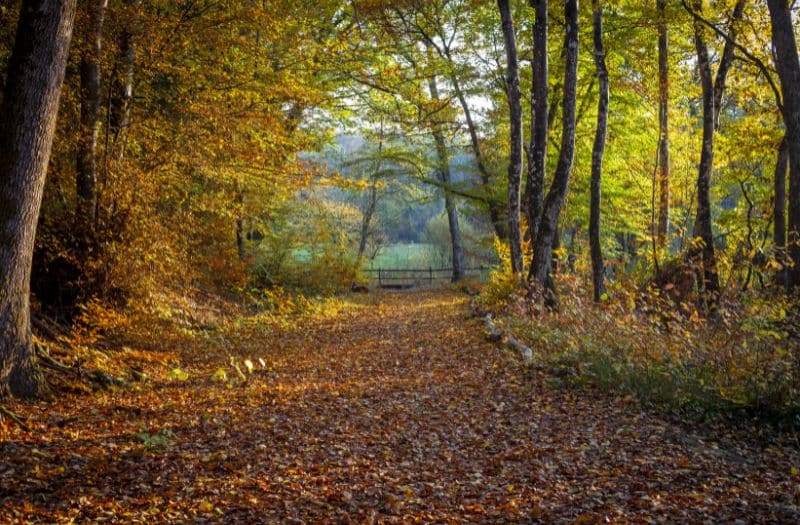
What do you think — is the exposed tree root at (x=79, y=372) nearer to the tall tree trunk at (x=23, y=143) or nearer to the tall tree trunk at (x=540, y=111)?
the tall tree trunk at (x=23, y=143)

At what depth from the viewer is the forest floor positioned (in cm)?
416

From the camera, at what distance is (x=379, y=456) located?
5414mm

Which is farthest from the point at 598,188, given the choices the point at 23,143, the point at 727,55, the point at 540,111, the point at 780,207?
the point at 23,143

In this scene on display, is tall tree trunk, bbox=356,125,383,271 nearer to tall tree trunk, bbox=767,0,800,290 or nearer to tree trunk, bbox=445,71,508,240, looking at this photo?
tree trunk, bbox=445,71,508,240

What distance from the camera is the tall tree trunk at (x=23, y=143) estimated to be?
564cm

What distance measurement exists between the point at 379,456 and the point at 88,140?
6.67 m

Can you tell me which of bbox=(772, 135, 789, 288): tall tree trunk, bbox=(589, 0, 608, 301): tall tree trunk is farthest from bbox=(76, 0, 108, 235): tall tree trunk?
bbox=(772, 135, 789, 288): tall tree trunk

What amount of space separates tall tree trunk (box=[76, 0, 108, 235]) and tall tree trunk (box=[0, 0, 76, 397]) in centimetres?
286

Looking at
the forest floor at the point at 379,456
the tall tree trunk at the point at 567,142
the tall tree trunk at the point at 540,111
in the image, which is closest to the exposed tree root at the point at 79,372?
the forest floor at the point at 379,456

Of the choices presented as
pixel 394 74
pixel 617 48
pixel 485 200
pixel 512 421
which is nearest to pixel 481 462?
pixel 512 421

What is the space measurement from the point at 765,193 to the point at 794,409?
46.5ft

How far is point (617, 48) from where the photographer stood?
17.3 metres

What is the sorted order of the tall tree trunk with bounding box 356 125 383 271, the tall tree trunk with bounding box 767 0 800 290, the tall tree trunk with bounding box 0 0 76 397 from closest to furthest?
1. the tall tree trunk with bounding box 0 0 76 397
2. the tall tree trunk with bounding box 767 0 800 290
3. the tall tree trunk with bounding box 356 125 383 271

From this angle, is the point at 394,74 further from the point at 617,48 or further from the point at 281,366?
the point at 281,366
